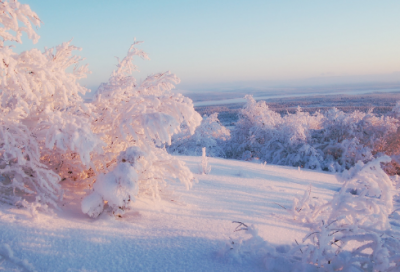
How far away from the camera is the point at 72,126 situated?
2.70m

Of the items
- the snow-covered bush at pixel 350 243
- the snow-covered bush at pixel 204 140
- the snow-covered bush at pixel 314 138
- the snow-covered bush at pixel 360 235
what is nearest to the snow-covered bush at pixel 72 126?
the snow-covered bush at pixel 350 243

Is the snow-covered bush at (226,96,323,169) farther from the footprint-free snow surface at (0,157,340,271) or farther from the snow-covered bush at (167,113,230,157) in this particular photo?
the footprint-free snow surface at (0,157,340,271)

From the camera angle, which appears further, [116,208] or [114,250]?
[116,208]

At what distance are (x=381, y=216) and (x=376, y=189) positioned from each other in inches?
10.8

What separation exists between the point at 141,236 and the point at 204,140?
694 inches

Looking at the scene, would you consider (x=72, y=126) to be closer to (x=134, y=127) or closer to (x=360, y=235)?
(x=134, y=127)

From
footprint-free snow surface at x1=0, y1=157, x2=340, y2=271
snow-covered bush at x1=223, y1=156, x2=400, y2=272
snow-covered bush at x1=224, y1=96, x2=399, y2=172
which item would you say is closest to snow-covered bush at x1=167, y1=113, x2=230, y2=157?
snow-covered bush at x1=224, y1=96, x2=399, y2=172

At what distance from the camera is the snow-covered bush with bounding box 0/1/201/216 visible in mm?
2732

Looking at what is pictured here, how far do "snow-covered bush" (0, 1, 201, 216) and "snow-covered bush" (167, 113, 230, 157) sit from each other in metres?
16.1

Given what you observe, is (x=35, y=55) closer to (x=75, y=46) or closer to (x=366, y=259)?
(x=75, y=46)

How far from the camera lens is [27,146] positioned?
9.75ft

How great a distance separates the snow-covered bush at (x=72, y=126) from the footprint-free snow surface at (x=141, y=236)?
0.76 feet

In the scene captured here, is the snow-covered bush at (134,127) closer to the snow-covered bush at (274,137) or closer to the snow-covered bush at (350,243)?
the snow-covered bush at (350,243)

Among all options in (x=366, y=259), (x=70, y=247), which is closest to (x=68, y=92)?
(x=70, y=247)
